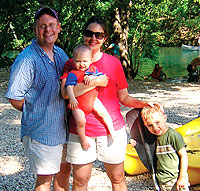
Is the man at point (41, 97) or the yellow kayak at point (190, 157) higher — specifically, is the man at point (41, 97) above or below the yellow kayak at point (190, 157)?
above

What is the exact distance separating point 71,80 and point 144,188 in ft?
5.68

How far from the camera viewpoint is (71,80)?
6.63 feet

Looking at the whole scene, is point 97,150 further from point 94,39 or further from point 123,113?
point 123,113

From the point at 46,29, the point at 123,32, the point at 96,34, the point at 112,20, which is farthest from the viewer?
the point at 123,32

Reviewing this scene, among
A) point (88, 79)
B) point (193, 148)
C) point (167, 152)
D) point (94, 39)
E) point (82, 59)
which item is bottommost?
point (193, 148)

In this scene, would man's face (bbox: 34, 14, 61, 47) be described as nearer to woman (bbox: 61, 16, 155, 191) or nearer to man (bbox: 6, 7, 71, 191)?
man (bbox: 6, 7, 71, 191)

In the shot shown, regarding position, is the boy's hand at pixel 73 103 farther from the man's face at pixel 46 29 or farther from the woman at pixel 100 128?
the man's face at pixel 46 29

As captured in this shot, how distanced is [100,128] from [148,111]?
0.41 metres

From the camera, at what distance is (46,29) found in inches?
79.1

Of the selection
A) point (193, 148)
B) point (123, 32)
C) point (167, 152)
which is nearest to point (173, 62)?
point (123, 32)

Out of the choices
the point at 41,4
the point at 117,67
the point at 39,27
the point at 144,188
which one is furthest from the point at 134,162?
the point at 41,4

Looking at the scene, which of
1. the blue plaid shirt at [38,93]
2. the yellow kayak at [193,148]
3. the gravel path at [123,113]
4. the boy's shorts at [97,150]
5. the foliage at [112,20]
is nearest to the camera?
the blue plaid shirt at [38,93]

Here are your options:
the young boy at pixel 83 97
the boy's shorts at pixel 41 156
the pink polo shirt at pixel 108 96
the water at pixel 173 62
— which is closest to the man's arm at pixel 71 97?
the young boy at pixel 83 97

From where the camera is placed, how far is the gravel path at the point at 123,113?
337cm
